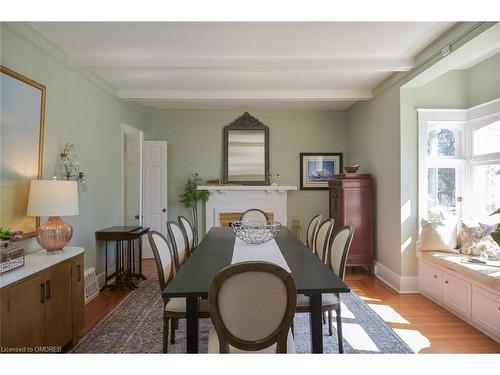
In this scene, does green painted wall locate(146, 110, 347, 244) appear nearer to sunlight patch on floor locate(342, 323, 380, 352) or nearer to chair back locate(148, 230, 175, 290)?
sunlight patch on floor locate(342, 323, 380, 352)

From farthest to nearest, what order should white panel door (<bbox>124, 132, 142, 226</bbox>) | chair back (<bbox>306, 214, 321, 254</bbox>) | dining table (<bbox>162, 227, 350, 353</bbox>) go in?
white panel door (<bbox>124, 132, 142, 226</bbox>) < chair back (<bbox>306, 214, 321, 254</bbox>) < dining table (<bbox>162, 227, 350, 353</bbox>)

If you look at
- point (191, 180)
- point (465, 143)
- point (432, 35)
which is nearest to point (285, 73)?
point (432, 35)

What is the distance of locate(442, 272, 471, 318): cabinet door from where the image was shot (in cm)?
299

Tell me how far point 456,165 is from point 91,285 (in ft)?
15.2

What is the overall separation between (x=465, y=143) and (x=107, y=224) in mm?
4724

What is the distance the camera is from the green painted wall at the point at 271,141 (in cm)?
589

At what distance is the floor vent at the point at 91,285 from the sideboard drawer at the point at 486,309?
3941 mm

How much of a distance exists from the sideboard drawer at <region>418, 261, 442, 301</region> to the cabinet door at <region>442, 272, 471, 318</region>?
0.11 m

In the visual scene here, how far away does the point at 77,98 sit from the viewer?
359 centimetres

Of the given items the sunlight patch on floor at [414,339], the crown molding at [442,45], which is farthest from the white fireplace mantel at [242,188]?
the sunlight patch on floor at [414,339]

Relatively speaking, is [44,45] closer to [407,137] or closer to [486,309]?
[407,137]

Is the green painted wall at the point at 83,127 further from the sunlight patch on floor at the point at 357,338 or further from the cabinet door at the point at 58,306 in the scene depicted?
the sunlight patch on floor at the point at 357,338

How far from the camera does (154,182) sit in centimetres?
555

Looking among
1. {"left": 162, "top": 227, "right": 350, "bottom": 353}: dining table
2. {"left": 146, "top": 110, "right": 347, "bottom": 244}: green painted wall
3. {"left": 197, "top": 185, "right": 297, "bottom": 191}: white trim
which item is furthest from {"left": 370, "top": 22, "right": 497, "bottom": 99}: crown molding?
{"left": 197, "top": 185, "right": 297, "bottom": 191}: white trim
